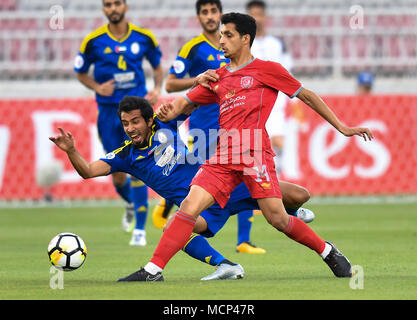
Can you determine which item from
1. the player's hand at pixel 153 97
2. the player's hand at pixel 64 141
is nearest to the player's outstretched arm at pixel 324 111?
the player's hand at pixel 64 141

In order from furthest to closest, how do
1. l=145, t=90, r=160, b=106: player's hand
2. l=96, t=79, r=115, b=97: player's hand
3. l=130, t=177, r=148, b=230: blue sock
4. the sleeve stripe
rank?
1. l=96, t=79, r=115, b=97: player's hand
2. l=145, t=90, r=160, b=106: player's hand
3. l=130, t=177, r=148, b=230: blue sock
4. the sleeve stripe

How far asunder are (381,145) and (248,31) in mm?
8072

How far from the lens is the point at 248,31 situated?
627 centimetres

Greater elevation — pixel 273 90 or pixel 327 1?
pixel 327 1

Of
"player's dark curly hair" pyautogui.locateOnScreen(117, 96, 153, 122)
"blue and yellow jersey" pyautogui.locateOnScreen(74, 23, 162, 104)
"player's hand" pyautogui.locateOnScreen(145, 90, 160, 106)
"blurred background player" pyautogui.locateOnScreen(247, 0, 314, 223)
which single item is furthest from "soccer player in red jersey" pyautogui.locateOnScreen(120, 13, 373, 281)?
"blurred background player" pyautogui.locateOnScreen(247, 0, 314, 223)

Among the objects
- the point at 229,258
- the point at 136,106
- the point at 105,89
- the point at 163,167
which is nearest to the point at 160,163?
the point at 163,167

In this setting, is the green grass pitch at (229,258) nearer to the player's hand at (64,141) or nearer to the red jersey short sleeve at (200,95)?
the player's hand at (64,141)

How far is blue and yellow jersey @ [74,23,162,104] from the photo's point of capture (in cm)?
993

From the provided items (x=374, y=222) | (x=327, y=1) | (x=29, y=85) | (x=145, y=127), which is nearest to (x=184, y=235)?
(x=145, y=127)

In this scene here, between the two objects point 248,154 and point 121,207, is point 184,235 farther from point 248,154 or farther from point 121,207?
point 121,207

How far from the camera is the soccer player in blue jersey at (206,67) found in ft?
26.5

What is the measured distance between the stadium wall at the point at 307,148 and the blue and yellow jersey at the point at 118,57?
152 inches

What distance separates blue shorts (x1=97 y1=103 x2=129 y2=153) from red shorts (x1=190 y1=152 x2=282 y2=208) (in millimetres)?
4073

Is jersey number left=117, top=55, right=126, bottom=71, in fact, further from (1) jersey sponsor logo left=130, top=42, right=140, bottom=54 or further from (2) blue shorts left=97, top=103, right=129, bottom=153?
(2) blue shorts left=97, top=103, right=129, bottom=153
